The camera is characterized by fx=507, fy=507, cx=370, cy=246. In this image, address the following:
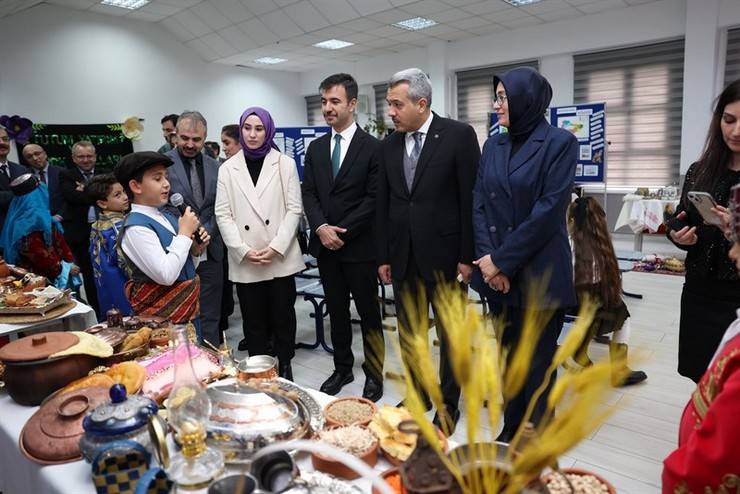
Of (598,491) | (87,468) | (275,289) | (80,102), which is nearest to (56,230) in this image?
(275,289)

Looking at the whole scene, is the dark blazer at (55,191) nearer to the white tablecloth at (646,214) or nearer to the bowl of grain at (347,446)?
the bowl of grain at (347,446)

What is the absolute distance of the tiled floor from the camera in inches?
82.8

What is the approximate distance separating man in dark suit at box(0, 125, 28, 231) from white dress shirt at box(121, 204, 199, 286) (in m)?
2.38

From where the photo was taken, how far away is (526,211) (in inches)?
77.6

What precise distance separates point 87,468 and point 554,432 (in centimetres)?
101

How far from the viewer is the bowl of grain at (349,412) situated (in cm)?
119

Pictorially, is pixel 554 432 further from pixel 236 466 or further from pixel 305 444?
pixel 236 466

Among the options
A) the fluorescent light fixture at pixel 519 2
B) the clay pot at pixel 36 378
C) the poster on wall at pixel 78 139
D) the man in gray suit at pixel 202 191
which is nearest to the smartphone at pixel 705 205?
the clay pot at pixel 36 378

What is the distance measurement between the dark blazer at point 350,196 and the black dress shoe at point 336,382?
694 millimetres

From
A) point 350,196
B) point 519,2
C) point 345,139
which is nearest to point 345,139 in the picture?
point 345,139

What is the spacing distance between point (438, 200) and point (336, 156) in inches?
27.8

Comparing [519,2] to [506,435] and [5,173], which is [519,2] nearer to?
[5,173]

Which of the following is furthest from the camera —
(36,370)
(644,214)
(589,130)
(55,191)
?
(644,214)

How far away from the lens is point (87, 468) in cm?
111
